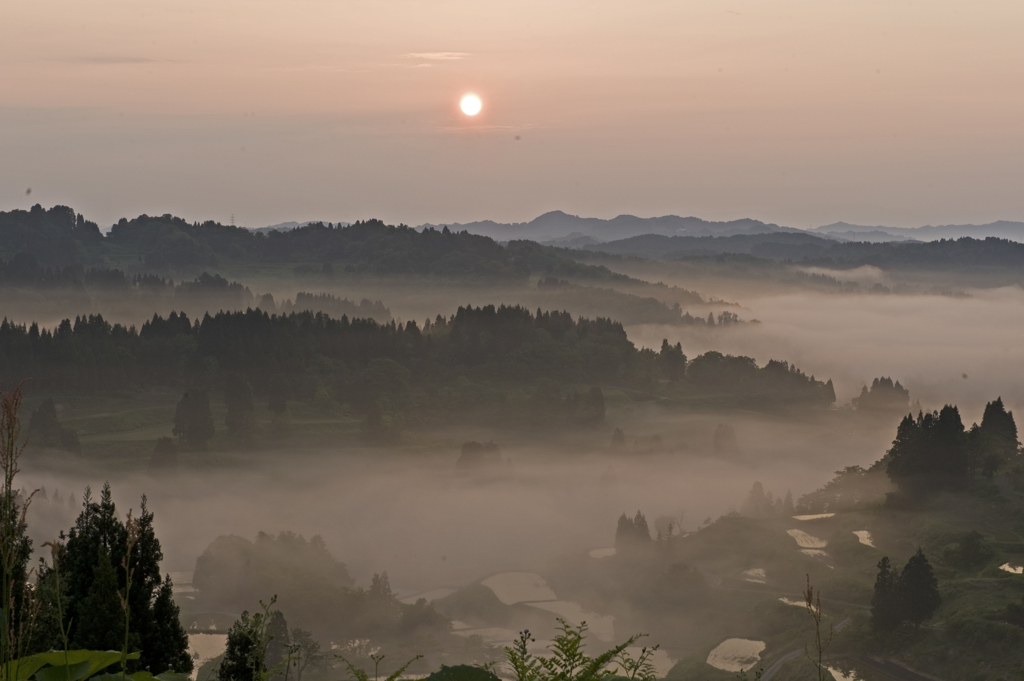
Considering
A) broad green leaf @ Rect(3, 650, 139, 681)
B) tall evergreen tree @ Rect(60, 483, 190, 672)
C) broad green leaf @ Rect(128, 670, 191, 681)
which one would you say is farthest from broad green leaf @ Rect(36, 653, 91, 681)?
tall evergreen tree @ Rect(60, 483, 190, 672)

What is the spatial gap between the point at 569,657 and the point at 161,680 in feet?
15.0

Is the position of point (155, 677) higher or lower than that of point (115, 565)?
higher

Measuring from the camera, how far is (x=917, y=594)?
163125 millimetres

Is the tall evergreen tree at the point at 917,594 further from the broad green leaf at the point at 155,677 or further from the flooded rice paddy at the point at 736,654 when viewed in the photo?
the broad green leaf at the point at 155,677

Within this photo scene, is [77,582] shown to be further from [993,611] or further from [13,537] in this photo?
[993,611]

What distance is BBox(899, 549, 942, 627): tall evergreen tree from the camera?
163125 millimetres

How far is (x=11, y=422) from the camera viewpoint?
24.3 feet

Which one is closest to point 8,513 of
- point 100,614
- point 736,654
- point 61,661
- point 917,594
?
point 61,661

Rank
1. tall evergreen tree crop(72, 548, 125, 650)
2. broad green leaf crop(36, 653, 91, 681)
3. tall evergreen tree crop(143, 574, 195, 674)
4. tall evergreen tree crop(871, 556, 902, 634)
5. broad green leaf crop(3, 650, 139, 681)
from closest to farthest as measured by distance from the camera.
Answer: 1. broad green leaf crop(3, 650, 139, 681)
2. broad green leaf crop(36, 653, 91, 681)
3. tall evergreen tree crop(72, 548, 125, 650)
4. tall evergreen tree crop(143, 574, 195, 674)
5. tall evergreen tree crop(871, 556, 902, 634)

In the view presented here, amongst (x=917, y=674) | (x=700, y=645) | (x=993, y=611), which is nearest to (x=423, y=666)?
(x=700, y=645)

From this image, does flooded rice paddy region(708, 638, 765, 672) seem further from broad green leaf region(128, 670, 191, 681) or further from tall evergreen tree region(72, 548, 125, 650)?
broad green leaf region(128, 670, 191, 681)

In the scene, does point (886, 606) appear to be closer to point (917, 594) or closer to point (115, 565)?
point (917, 594)

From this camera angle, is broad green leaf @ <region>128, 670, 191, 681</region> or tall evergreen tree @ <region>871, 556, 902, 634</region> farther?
tall evergreen tree @ <region>871, 556, 902, 634</region>

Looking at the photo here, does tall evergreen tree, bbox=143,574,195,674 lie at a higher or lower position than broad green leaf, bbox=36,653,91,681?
lower
